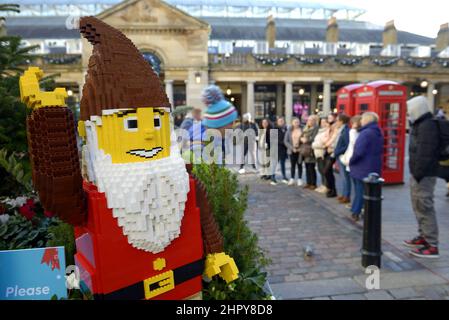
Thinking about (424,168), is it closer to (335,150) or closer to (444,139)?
(444,139)

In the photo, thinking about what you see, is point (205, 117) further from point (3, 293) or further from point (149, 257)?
point (3, 293)

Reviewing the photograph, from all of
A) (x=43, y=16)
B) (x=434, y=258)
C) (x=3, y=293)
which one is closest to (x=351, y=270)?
(x=434, y=258)

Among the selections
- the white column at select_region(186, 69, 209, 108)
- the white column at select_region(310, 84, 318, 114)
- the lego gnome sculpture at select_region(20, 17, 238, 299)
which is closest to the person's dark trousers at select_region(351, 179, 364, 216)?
the lego gnome sculpture at select_region(20, 17, 238, 299)

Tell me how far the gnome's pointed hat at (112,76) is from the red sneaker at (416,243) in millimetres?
3945

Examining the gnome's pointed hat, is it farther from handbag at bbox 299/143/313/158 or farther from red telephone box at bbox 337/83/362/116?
red telephone box at bbox 337/83/362/116

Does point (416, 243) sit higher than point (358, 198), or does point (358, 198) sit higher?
point (358, 198)

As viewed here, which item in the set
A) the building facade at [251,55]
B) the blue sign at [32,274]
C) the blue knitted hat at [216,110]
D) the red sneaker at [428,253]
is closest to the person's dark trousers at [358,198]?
the red sneaker at [428,253]

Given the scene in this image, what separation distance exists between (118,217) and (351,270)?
299 cm

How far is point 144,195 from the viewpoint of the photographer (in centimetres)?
183

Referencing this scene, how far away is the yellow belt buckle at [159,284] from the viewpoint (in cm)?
194

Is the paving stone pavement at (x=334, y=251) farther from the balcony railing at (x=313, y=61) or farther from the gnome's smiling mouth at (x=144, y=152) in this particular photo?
the balcony railing at (x=313, y=61)

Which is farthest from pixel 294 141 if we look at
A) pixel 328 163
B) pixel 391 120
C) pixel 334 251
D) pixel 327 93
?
pixel 327 93

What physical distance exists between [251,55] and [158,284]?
22.7 meters

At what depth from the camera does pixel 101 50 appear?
1.84 metres
